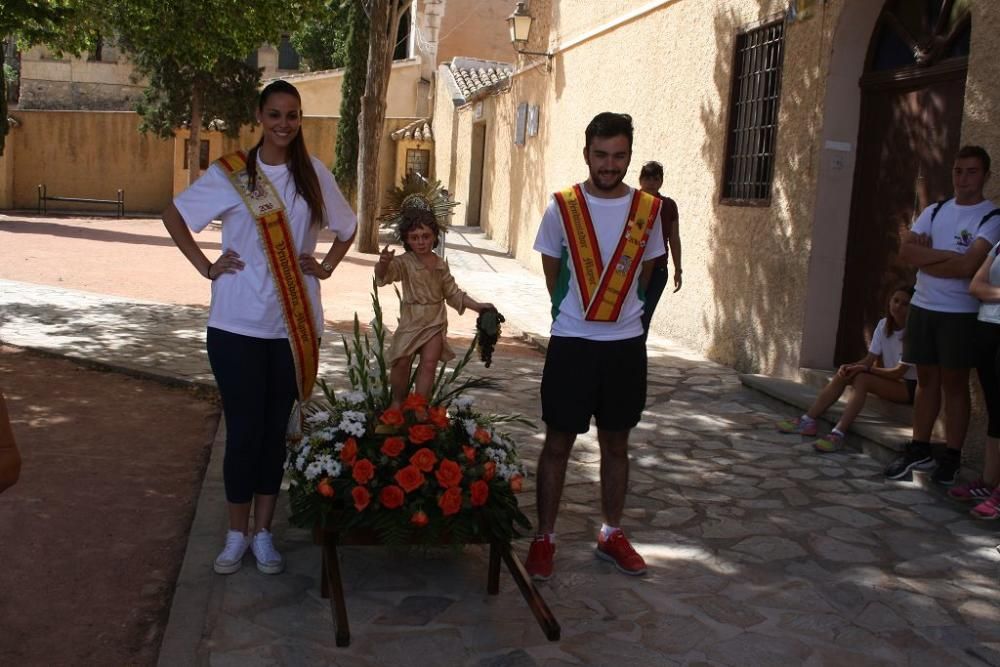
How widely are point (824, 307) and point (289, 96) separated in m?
5.27

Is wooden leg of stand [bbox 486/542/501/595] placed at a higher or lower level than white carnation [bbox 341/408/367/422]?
lower

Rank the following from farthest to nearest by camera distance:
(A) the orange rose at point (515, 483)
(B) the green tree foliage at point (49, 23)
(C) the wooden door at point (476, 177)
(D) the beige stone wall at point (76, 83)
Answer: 1. (D) the beige stone wall at point (76, 83)
2. (C) the wooden door at point (476, 177)
3. (B) the green tree foliage at point (49, 23)
4. (A) the orange rose at point (515, 483)

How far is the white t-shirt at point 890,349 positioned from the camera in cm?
638

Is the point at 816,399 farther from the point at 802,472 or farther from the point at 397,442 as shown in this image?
the point at 397,442

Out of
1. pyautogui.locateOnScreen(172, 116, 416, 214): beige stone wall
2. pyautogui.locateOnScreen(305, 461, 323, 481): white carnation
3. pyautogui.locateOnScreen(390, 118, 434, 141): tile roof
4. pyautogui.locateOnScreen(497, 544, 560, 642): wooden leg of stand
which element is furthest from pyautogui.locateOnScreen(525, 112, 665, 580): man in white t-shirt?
pyautogui.locateOnScreen(390, 118, 434, 141): tile roof

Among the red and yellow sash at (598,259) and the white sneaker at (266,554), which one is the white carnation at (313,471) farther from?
the red and yellow sash at (598,259)

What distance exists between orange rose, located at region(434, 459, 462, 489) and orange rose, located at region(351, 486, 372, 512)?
28 centimetres

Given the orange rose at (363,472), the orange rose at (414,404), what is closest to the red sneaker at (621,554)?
the orange rose at (414,404)

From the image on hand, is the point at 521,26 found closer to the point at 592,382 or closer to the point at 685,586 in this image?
the point at 592,382

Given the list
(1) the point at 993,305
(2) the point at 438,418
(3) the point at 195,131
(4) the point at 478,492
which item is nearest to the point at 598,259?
(2) the point at 438,418

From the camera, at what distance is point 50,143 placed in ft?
107

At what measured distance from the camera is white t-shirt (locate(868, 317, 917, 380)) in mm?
6379

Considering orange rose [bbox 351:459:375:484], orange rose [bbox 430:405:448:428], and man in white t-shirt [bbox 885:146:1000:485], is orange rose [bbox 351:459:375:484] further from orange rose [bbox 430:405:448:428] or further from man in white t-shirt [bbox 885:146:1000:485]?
man in white t-shirt [bbox 885:146:1000:485]

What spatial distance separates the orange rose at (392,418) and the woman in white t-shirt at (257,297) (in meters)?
0.39
